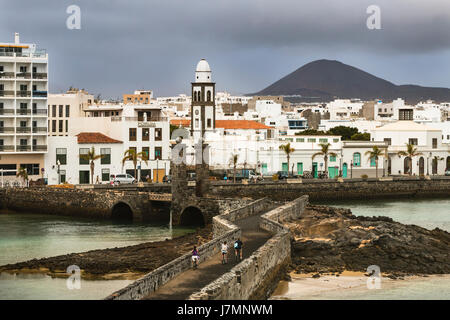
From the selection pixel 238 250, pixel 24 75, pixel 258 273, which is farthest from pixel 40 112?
pixel 258 273

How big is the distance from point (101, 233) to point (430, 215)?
87.6ft

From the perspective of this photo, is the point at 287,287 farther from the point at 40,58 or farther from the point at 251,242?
the point at 40,58

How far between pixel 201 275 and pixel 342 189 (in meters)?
56.5

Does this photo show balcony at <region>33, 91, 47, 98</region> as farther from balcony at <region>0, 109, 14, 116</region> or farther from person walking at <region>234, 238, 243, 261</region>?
person walking at <region>234, 238, 243, 261</region>

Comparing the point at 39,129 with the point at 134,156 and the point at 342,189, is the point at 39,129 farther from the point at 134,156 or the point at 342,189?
the point at 342,189

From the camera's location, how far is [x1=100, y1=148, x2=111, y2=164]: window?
3061 inches

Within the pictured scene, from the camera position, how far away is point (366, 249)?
1607 inches

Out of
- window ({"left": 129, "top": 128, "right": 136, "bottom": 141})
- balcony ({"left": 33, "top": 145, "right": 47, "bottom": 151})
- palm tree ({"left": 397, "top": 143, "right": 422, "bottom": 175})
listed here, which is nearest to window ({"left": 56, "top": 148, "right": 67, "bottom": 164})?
balcony ({"left": 33, "top": 145, "right": 47, "bottom": 151})

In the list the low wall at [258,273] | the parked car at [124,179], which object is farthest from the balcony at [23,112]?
the low wall at [258,273]

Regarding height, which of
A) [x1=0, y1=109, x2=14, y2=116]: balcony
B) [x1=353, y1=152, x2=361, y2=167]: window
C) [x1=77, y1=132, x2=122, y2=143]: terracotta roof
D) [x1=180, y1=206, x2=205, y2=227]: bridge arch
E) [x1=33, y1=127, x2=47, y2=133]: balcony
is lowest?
[x1=180, y1=206, x2=205, y2=227]: bridge arch

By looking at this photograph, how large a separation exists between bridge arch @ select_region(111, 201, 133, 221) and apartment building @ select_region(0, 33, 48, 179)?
568 inches

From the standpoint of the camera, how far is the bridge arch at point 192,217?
58.0 metres

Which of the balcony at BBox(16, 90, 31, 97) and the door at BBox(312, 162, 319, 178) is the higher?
the balcony at BBox(16, 90, 31, 97)
